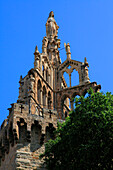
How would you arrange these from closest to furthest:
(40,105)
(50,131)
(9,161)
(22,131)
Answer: (22,131), (9,161), (50,131), (40,105)

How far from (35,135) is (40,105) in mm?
14750

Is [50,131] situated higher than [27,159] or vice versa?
[50,131]

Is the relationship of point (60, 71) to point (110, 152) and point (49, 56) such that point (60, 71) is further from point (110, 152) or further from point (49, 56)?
point (110, 152)

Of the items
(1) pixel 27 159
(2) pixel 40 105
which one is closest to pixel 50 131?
(1) pixel 27 159

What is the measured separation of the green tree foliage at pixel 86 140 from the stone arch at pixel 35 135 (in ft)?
2.96

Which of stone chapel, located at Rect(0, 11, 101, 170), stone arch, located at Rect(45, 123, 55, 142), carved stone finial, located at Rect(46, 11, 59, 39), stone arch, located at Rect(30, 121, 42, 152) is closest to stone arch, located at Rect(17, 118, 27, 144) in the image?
stone chapel, located at Rect(0, 11, 101, 170)

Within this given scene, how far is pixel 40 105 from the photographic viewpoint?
40.3 m

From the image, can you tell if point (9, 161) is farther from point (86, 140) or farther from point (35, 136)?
point (86, 140)

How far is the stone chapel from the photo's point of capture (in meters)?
24.8

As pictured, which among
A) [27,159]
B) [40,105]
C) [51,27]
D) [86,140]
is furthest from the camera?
[51,27]

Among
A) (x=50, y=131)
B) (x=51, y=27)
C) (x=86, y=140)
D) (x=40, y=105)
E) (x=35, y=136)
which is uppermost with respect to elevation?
(x=51, y=27)

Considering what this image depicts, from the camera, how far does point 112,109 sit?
24.4 m

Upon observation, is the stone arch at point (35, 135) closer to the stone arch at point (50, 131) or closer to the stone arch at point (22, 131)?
the stone arch at point (22, 131)

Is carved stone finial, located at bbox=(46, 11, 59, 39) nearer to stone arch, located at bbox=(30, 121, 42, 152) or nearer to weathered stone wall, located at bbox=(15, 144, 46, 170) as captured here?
stone arch, located at bbox=(30, 121, 42, 152)
